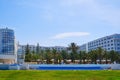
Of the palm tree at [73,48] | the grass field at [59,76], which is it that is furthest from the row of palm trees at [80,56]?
the grass field at [59,76]

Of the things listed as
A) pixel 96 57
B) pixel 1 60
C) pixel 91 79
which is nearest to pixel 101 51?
pixel 96 57

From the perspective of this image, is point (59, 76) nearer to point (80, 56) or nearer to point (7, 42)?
point (80, 56)

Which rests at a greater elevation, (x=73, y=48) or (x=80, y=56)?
(x=73, y=48)

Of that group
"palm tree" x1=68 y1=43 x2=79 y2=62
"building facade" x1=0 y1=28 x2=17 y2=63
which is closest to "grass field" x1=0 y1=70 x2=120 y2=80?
"palm tree" x1=68 y1=43 x2=79 y2=62

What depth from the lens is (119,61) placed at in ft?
407

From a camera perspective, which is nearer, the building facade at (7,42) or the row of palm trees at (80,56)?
the row of palm trees at (80,56)

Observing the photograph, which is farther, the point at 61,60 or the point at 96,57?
the point at 61,60

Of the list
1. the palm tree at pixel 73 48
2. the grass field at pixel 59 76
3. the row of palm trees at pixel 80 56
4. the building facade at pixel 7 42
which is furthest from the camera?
the building facade at pixel 7 42

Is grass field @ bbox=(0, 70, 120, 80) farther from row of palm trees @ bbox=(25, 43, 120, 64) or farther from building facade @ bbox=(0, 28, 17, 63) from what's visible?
building facade @ bbox=(0, 28, 17, 63)

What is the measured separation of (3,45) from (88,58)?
60.6 m

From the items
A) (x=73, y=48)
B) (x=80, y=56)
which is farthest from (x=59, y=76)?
(x=73, y=48)

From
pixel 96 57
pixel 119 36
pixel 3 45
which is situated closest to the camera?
pixel 96 57

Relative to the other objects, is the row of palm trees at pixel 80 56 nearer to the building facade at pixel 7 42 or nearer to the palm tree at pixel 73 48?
the palm tree at pixel 73 48

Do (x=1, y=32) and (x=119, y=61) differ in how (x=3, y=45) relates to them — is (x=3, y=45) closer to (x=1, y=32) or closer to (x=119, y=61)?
(x=1, y=32)
